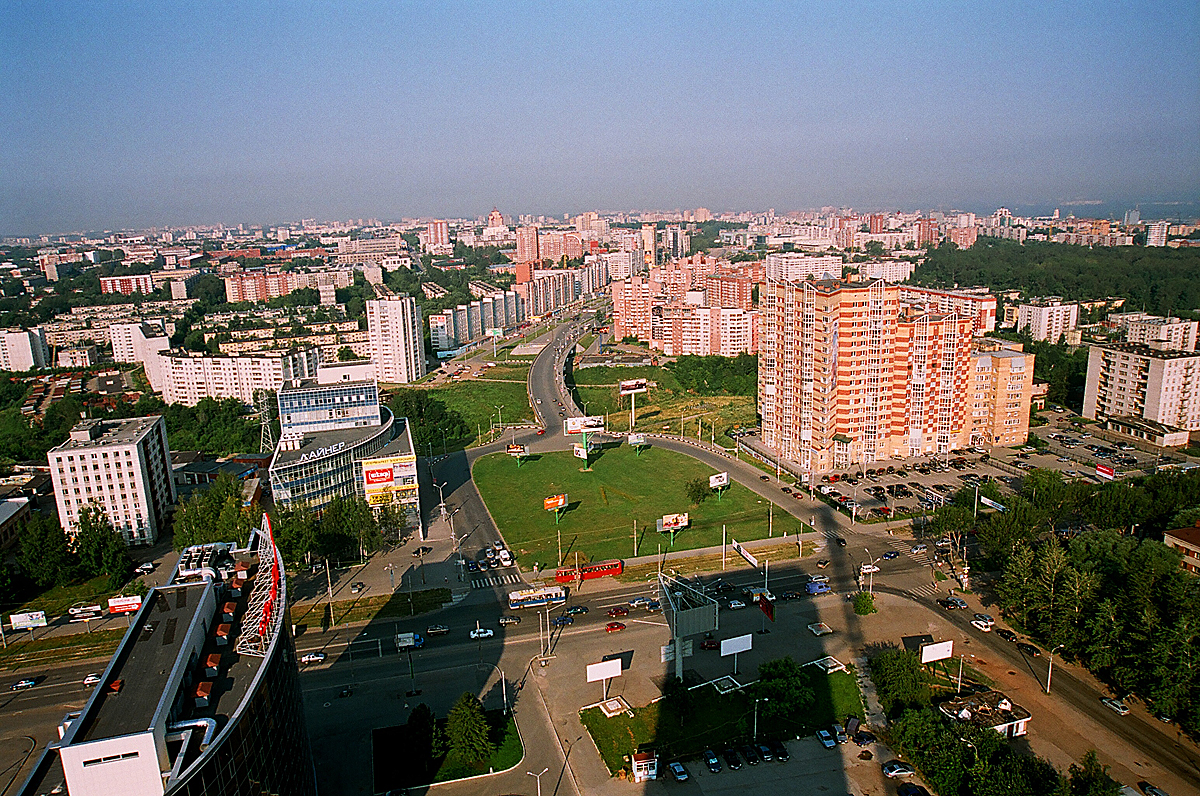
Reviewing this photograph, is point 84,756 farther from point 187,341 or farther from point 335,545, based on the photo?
point 187,341

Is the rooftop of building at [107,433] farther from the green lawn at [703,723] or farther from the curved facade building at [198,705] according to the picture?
the green lawn at [703,723]

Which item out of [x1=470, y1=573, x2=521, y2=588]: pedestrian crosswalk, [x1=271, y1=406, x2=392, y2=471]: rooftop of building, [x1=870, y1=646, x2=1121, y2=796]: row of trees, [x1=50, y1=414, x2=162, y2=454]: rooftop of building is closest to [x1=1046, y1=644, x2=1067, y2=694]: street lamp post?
[x1=870, y1=646, x2=1121, y2=796]: row of trees

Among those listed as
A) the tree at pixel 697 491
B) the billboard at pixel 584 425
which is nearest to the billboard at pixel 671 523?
the tree at pixel 697 491

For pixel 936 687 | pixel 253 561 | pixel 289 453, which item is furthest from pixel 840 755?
pixel 289 453

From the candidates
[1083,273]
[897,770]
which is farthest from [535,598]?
[1083,273]

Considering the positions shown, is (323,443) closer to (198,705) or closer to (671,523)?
(671,523)

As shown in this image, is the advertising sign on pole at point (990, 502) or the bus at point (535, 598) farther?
the advertising sign on pole at point (990, 502)
